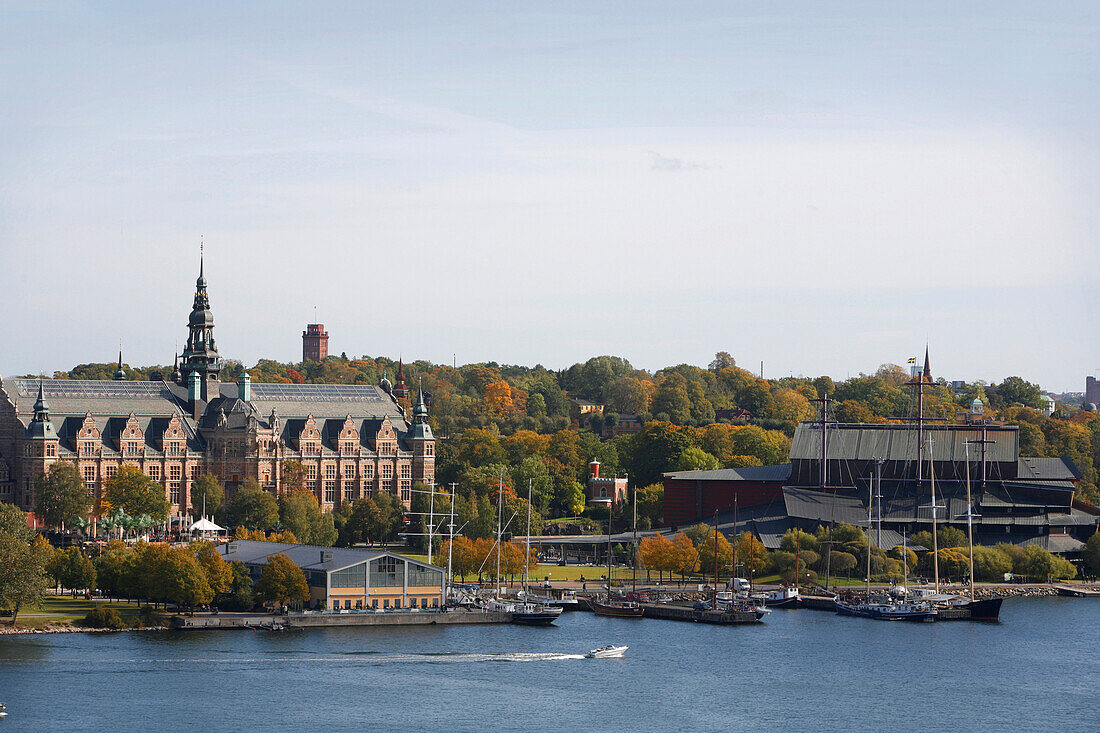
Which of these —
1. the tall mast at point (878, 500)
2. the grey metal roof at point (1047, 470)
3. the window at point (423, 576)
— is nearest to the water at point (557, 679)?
the window at point (423, 576)

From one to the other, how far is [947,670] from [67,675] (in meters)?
50.2

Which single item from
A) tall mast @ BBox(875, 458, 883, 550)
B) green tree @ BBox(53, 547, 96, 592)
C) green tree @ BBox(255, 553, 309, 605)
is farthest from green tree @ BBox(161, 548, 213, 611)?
tall mast @ BBox(875, 458, 883, 550)

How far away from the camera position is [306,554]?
449ft

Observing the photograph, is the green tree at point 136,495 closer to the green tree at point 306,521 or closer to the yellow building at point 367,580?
the green tree at point 306,521

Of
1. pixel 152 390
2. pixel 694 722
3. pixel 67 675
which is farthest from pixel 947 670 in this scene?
pixel 152 390

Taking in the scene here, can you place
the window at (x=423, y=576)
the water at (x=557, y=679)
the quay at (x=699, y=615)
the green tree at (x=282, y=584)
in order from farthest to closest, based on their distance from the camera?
the quay at (x=699, y=615)
the window at (x=423, y=576)
the green tree at (x=282, y=584)
the water at (x=557, y=679)

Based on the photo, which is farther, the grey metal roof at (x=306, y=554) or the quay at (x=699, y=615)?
the quay at (x=699, y=615)

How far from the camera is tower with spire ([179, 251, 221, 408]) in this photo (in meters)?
191

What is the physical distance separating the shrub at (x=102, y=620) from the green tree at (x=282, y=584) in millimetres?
9779

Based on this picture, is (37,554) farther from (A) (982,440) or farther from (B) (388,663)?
(A) (982,440)

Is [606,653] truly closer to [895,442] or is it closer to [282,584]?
[282,584]

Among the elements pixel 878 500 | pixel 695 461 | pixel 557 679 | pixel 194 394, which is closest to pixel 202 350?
pixel 194 394

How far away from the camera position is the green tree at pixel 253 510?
167 metres

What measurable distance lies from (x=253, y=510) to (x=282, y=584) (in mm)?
40297
